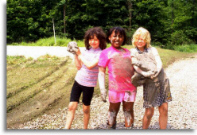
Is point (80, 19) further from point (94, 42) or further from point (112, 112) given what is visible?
point (112, 112)

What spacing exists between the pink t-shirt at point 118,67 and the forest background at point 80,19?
26.5 inches

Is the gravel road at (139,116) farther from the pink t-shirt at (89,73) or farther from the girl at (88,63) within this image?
the pink t-shirt at (89,73)

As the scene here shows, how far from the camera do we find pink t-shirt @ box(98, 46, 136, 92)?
2.00m

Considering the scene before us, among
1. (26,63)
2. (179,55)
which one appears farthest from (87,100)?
(179,55)

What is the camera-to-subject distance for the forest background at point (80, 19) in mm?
3430

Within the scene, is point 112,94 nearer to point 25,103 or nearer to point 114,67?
point 114,67

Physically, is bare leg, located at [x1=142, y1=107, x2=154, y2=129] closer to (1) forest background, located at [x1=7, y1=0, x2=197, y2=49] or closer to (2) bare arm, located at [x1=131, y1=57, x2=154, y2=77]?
(2) bare arm, located at [x1=131, y1=57, x2=154, y2=77]

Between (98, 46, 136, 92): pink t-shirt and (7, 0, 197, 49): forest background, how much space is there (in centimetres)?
67

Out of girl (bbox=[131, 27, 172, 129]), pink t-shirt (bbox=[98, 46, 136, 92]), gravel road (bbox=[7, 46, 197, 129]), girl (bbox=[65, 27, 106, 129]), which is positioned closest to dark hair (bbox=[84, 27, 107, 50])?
girl (bbox=[65, 27, 106, 129])

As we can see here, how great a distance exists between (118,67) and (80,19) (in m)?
3.44

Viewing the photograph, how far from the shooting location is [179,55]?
7.63 meters

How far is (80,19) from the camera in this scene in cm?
518

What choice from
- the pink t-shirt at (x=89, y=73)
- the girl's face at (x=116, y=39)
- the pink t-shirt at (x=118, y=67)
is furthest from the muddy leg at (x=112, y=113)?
the girl's face at (x=116, y=39)

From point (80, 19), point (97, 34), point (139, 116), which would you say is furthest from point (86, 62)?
point (80, 19)
